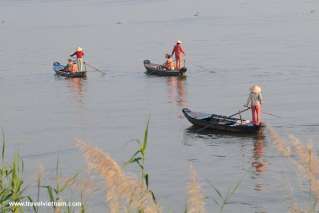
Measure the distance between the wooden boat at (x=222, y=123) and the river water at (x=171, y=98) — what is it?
0.35 m

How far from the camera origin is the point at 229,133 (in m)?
24.0

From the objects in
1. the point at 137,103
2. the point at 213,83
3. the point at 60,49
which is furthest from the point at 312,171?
the point at 60,49

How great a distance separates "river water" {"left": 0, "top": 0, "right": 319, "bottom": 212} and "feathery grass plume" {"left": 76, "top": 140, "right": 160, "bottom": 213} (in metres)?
6.81

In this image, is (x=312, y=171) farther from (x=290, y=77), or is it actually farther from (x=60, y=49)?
(x=60, y=49)

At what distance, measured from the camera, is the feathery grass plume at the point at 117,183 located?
17.8 feet

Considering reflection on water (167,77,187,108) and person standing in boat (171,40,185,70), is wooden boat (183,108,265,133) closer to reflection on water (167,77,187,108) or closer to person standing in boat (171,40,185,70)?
reflection on water (167,77,187,108)

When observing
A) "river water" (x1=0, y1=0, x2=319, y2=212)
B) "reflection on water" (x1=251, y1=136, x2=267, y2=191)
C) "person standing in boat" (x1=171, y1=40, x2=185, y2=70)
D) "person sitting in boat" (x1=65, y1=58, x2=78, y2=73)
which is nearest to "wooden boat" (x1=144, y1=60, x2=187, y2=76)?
"person standing in boat" (x1=171, y1=40, x2=185, y2=70)

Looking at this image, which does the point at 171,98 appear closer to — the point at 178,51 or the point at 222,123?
the point at 178,51

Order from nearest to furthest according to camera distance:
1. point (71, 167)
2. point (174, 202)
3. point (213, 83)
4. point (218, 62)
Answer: point (174, 202)
point (71, 167)
point (213, 83)
point (218, 62)

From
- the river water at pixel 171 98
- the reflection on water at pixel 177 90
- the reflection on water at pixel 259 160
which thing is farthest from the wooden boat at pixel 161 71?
the reflection on water at pixel 259 160

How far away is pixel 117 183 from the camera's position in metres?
5.43

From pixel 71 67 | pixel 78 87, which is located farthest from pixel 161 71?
pixel 71 67

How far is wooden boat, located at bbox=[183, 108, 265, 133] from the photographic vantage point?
23.4 meters

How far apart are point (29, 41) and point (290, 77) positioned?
124 ft
